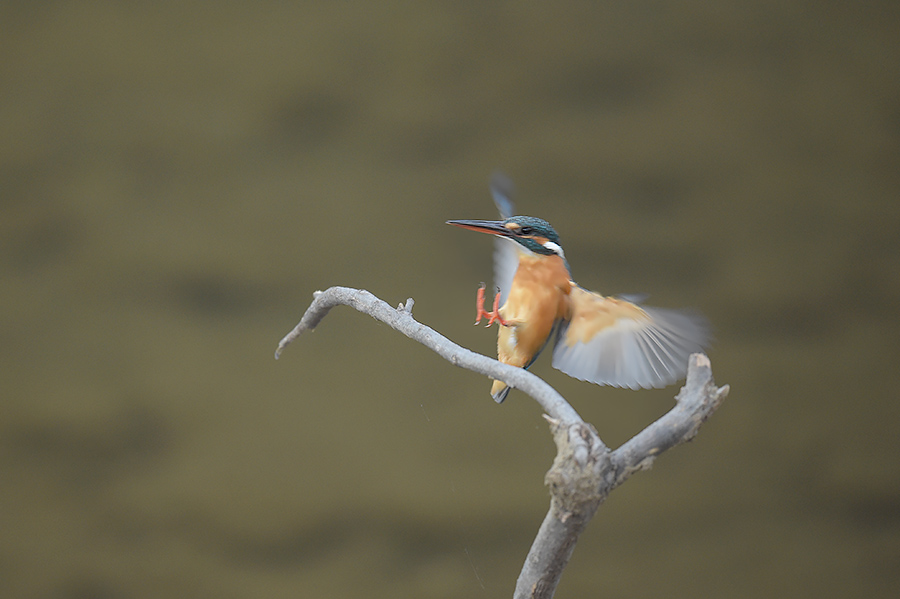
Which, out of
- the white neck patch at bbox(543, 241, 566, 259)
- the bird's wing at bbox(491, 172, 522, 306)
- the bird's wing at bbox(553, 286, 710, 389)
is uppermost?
the bird's wing at bbox(491, 172, 522, 306)

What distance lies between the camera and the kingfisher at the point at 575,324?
1.73 feet

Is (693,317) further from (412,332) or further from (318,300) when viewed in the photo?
(318,300)

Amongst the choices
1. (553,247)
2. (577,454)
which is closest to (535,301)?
(553,247)

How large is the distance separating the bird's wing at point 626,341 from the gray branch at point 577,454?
0.08m

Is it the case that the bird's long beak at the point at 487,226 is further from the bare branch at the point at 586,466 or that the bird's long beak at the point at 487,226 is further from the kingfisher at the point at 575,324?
the bare branch at the point at 586,466

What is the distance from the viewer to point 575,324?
552mm

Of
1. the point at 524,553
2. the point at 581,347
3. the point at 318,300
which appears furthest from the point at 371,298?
the point at 524,553

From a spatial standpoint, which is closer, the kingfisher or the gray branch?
the gray branch

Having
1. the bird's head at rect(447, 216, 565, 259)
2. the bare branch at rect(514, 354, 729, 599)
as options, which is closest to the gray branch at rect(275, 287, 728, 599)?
the bare branch at rect(514, 354, 729, 599)

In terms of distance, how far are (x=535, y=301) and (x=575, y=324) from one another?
0.04 metres

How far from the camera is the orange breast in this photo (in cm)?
53

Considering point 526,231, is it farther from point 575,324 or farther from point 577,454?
point 577,454

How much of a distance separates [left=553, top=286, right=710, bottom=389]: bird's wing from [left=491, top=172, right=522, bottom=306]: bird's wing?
61 mm

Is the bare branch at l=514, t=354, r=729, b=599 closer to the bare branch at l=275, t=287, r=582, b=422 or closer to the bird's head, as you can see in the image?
the bare branch at l=275, t=287, r=582, b=422
